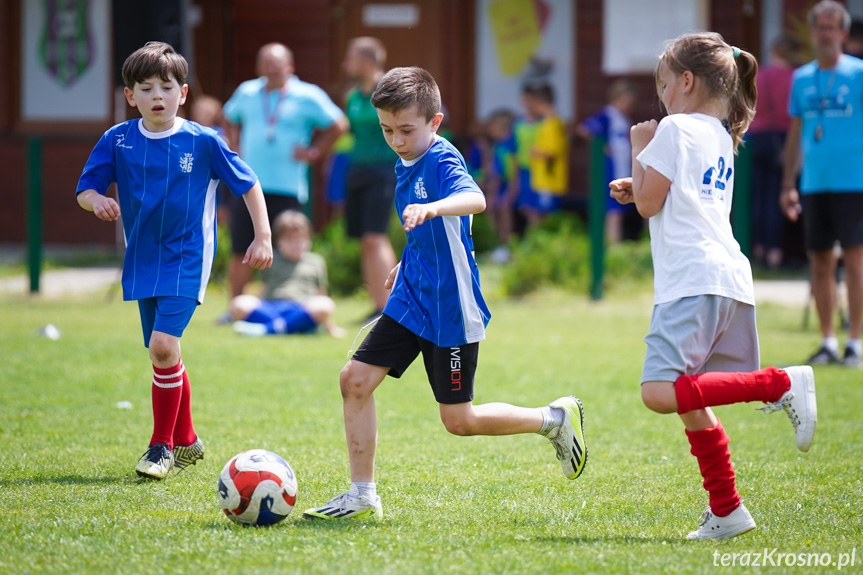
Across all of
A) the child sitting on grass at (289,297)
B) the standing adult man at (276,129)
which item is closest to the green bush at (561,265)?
the child sitting on grass at (289,297)

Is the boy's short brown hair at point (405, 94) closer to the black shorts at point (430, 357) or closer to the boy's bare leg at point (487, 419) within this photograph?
the black shorts at point (430, 357)

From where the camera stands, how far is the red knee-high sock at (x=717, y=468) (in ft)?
11.6

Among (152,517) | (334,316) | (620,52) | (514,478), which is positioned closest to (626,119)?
(620,52)

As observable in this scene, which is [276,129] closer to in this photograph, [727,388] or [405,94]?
[405,94]

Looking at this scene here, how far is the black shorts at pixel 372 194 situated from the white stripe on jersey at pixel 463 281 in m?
5.39

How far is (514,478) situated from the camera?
4516 millimetres

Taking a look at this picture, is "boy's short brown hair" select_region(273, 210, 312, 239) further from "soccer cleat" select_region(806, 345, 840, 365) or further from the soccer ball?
the soccer ball

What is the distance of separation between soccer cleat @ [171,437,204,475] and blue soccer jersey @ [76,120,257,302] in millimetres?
630

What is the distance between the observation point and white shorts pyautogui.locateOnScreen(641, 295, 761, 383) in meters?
3.51

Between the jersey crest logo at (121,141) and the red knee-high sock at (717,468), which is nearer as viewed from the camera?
the red knee-high sock at (717,468)

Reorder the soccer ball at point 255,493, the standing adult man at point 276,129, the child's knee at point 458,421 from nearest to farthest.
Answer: the soccer ball at point 255,493 → the child's knee at point 458,421 → the standing adult man at point 276,129

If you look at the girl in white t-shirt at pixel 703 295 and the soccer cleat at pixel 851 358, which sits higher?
the girl in white t-shirt at pixel 703 295

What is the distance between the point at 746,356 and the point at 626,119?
1026cm

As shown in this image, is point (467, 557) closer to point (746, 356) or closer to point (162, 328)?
point (746, 356)
